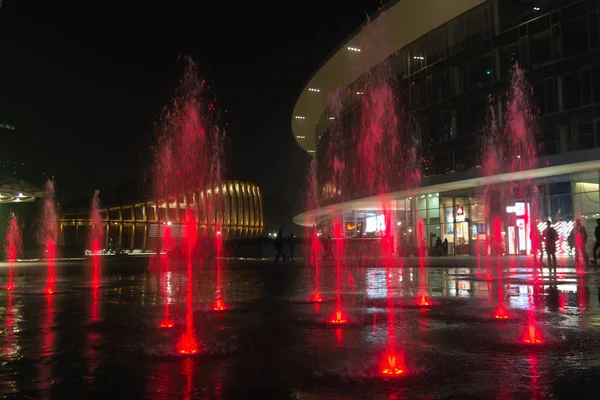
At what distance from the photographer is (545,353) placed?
18.5 ft

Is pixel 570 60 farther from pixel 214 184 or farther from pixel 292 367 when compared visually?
pixel 214 184

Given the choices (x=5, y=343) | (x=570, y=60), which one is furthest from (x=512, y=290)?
(x=570, y=60)

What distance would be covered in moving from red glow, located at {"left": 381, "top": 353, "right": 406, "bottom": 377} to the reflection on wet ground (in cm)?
8

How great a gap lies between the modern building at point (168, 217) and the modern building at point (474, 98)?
36.3 m

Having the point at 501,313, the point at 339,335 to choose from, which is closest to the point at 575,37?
the point at 501,313

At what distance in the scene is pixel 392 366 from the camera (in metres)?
5.03

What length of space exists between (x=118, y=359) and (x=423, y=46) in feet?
128

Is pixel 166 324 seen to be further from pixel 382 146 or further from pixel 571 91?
pixel 382 146

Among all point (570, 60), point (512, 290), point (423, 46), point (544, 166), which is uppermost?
point (423, 46)

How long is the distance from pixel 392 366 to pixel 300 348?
131 cm

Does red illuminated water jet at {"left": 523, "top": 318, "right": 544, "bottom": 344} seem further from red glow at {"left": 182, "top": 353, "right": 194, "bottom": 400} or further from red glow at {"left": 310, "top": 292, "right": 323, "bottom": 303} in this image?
red glow at {"left": 310, "top": 292, "right": 323, "bottom": 303}

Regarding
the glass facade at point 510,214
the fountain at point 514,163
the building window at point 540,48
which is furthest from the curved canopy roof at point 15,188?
the building window at point 540,48

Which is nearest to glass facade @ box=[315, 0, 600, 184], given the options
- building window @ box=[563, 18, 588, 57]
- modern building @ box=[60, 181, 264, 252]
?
building window @ box=[563, 18, 588, 57]

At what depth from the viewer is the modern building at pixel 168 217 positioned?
2874 inches
